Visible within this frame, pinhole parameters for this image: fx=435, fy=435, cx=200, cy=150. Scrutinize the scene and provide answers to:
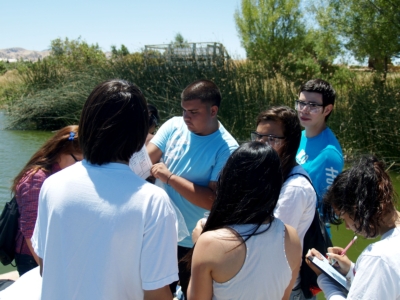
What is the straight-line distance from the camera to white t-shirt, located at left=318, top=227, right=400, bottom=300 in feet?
4.60

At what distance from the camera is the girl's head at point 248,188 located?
155 centimetres

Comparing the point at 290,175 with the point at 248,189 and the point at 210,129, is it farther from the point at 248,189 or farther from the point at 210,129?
the point at 210,129

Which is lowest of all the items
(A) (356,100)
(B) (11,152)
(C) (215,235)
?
(B) (11,152)

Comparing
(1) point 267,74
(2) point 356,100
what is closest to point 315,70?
(1) point 267,74

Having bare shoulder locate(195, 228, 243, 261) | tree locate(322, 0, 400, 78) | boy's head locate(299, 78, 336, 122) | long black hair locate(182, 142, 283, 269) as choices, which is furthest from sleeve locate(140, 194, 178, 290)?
tree locate(322, 0, 400, 78)

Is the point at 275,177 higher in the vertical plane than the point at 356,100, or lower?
higher

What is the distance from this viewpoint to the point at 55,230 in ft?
4.48

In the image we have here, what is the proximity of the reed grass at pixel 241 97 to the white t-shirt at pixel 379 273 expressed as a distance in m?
6.98

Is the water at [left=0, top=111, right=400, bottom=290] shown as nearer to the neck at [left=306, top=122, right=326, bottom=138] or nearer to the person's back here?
the neck at [left=306, top=122, right=326, bottom=138]

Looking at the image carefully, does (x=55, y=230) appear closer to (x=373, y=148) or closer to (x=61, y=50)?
(x=373, y=148)

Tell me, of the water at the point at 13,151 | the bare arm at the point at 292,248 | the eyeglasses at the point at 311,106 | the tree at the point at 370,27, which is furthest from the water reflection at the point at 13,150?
the tree at the point at 370,27

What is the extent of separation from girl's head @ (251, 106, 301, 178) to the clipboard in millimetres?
505

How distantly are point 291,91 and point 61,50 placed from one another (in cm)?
1799

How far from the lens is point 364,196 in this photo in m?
1.60
